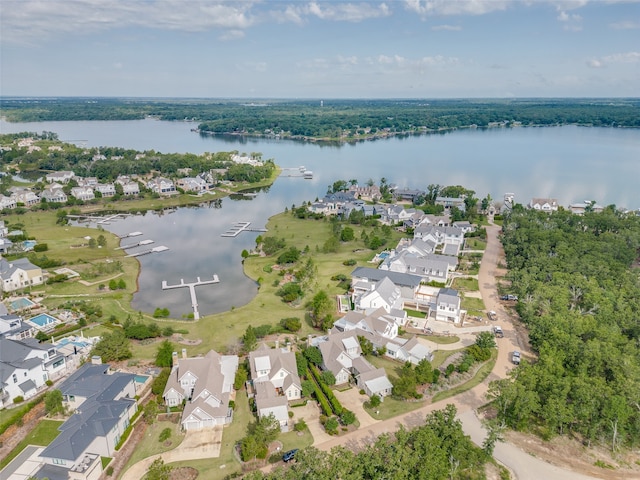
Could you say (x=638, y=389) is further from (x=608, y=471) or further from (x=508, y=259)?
(x=508, y=259)

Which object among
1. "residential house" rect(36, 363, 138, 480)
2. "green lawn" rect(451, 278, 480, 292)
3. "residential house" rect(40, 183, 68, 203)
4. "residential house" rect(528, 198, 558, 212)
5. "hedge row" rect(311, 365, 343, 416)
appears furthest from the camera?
"residential house" rect(40, 183, 68, 203)

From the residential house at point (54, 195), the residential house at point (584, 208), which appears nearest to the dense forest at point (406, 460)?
the residential house at point (584, 208)

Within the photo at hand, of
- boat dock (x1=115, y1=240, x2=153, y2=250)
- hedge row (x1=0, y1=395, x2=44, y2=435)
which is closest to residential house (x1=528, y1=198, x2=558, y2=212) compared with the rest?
boat dock (x1=115, y1=240, x2=153, y2=250)

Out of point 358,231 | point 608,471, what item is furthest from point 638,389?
point 358,231

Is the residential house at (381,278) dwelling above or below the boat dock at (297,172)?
below

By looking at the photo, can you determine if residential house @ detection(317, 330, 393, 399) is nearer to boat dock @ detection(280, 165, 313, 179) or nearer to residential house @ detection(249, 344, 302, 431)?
residential house @ detection(249, 344, 302, 431)

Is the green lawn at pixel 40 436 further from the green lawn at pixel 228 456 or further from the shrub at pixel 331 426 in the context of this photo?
the shrub at pixel 331 426

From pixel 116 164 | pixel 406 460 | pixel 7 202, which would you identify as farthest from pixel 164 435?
pixel 116 164
